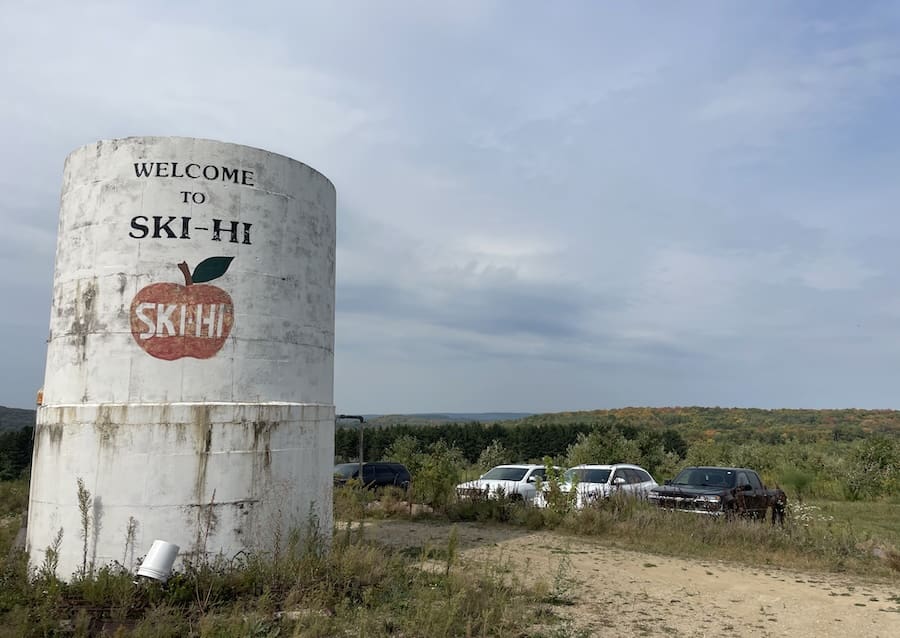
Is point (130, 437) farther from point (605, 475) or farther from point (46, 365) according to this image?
point (605, 475)

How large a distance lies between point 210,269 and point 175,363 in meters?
1.35

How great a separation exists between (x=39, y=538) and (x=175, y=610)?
9.60 ft

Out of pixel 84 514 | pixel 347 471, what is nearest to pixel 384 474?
pixel 347 471

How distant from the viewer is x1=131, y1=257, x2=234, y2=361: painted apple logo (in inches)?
353

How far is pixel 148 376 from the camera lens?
29.2 ft

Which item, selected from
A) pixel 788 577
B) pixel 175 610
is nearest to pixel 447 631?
pixel 175 610

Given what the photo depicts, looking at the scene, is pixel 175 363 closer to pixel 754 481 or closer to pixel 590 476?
pixel 590 476

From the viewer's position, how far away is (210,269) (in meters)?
9.28

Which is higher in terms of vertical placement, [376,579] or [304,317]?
[304,317]

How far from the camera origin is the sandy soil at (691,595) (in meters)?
8.05

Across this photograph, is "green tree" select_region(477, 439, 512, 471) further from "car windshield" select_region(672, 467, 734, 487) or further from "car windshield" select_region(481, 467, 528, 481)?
"car windshield" select_region(672, 467, 734, 487)

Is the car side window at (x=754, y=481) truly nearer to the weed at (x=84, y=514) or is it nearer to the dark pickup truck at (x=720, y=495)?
the dark pickup truck at (x=720, y=495)

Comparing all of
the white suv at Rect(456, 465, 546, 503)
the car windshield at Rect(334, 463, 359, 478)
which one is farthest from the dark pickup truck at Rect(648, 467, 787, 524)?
the car windshield at Rect(334, 463, 359, 478)

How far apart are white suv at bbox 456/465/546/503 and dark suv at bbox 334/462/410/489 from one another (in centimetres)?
277
